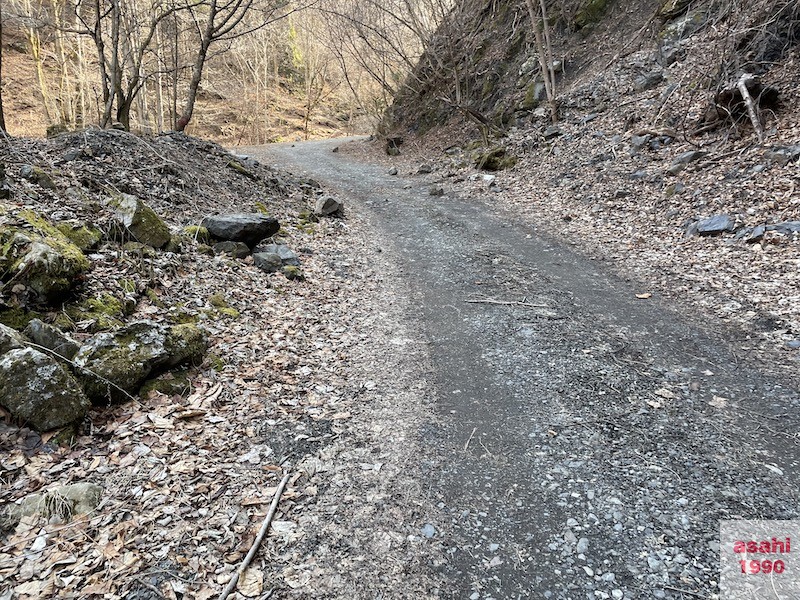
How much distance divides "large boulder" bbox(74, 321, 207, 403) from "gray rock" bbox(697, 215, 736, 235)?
292 inches

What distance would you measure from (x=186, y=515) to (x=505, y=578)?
2106mm


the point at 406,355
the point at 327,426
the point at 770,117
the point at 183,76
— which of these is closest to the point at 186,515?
the point at 327,426

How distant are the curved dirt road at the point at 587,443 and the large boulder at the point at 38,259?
3.74 metres

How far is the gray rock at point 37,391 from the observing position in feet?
11.1

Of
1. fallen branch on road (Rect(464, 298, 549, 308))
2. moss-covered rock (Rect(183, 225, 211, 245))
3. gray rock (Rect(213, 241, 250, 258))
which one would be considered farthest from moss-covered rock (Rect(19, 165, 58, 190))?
fallen branch on road (Rect(464, 298, 549, 308))

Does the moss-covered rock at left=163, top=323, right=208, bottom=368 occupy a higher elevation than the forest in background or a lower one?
lower

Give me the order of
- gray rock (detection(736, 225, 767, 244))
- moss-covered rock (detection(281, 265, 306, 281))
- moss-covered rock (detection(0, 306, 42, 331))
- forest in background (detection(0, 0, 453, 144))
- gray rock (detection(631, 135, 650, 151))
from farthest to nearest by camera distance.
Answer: forest in background (detection(0, 0, 453, 144))
gray rock (detection(631, 135, 650, 151))
moss-covered rock (detection(281, 265, 306, 281))
gray rock (detection(736, 225, 767, 244))
moss-covered rock (detection(0, 306, 42, 331))

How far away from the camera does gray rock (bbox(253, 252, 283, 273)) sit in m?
7.32

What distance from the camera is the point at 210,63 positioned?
3434 centimetres

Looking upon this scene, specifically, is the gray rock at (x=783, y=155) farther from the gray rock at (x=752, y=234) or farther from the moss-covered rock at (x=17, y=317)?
the moss-covered rock at (x=17, y=317)

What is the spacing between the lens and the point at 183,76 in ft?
89.5

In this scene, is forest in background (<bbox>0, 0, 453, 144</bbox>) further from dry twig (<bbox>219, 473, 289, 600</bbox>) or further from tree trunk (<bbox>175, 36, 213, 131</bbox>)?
dry twig (<bbox>219, 473, 289, 600</bbox>)

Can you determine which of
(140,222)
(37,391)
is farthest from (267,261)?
(37,391)

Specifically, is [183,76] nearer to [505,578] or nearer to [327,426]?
[327,426]
